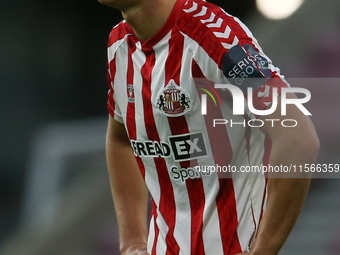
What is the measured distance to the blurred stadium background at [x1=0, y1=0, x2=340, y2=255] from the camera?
3047 mm

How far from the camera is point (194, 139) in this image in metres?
0.98

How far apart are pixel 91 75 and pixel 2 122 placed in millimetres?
951

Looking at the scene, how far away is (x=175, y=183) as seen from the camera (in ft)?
3.42

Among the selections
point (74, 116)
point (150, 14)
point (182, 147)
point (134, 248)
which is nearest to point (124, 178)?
point (134, 248)

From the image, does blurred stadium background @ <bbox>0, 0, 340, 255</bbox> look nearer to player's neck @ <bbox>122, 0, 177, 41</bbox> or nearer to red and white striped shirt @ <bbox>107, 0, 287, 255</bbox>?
red and white striped shirt @ <bbox>107, 0, 287, 255</bbox>

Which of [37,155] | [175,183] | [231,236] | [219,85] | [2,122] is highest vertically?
[219,85]

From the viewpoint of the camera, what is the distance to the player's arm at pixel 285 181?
78 centimetres

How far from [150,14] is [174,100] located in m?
0.20

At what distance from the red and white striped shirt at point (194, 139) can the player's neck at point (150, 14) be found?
0.6 inches

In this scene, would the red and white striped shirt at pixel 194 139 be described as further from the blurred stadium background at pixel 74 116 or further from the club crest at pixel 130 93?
the blurred stadium background at pixel 74 116

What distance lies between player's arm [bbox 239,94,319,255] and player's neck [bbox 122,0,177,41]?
35cm

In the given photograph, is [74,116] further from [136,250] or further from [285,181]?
[285,181]

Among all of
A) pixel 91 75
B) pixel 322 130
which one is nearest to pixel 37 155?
pixel 91 75

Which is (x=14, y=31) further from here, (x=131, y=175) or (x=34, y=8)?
(x=131, y=175)
